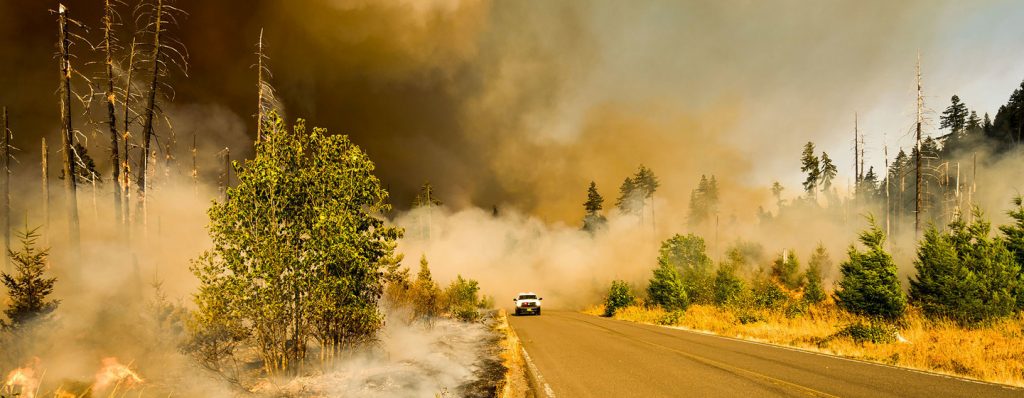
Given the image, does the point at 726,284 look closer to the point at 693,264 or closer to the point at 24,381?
the point at 693,264

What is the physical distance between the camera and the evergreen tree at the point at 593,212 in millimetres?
86250

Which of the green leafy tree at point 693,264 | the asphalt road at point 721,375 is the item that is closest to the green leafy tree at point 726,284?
the green leafy tree at point 693,264

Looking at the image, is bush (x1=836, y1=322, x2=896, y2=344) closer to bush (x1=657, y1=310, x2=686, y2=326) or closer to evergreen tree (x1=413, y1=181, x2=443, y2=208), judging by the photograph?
bush (x1=657, y1=310, x2=686, y2=326)

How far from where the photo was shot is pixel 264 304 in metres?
8.71

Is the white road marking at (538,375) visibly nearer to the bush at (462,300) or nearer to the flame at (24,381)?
the flame at (24,381)

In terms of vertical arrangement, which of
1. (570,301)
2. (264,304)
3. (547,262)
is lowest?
(570,301)

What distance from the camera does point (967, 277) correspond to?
1595cm

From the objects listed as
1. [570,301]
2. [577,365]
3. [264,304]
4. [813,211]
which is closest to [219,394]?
[264,304]

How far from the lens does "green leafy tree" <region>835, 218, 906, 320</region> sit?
1688 cm

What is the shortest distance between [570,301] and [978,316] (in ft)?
181

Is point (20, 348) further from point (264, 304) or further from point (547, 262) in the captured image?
point (547, 262)

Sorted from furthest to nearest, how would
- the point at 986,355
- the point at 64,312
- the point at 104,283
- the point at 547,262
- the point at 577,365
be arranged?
the point at 547,262, the point at 104,283, the point at 64,312, the point at 577,365, the point at 986,355

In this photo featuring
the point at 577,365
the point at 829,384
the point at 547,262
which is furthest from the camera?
the point at 547,262

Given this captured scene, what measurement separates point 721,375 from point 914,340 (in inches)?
335
